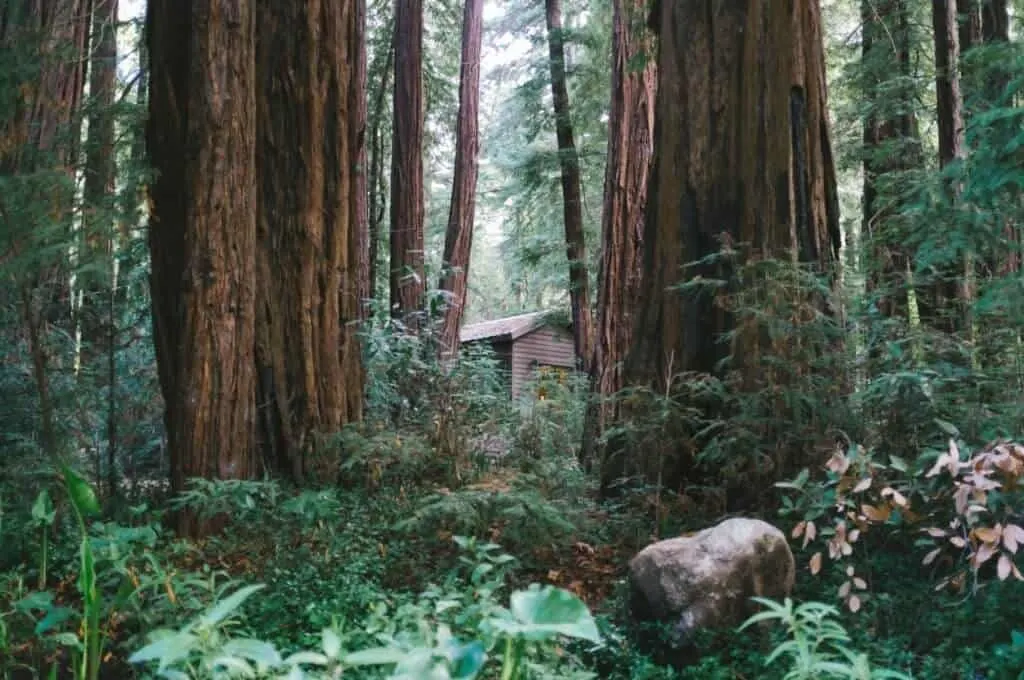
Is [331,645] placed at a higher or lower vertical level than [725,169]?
lower

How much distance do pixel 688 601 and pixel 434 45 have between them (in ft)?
65.1

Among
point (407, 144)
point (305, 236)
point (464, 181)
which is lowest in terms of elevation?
point (305, 236)

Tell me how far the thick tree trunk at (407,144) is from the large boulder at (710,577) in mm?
10682

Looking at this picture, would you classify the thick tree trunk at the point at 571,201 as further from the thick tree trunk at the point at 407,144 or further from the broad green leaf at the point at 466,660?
the broad green leaf at the point at 466,660

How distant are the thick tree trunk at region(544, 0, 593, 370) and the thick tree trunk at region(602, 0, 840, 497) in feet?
29.0

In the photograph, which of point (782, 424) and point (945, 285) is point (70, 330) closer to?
point (782, 424)

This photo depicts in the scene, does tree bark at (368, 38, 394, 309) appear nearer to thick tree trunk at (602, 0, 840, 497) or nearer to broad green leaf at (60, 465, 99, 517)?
thick tree trunk at (602, 0, 840, 497)

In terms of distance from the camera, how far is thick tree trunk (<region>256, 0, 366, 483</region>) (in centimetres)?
718

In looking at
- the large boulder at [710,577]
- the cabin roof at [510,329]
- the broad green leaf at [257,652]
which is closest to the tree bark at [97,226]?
the large boulder at [710,577]

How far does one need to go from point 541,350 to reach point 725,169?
76.6ft

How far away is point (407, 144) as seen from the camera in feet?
48.3

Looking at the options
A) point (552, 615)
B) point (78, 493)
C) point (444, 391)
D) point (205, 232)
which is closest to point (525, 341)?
point (444, 391)

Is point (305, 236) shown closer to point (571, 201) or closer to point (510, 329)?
point (571, 201)

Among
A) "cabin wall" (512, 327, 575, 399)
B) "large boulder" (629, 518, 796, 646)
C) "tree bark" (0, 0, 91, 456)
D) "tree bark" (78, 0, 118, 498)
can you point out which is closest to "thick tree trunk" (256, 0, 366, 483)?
"tree bark" (78, 0, 118, 498)
